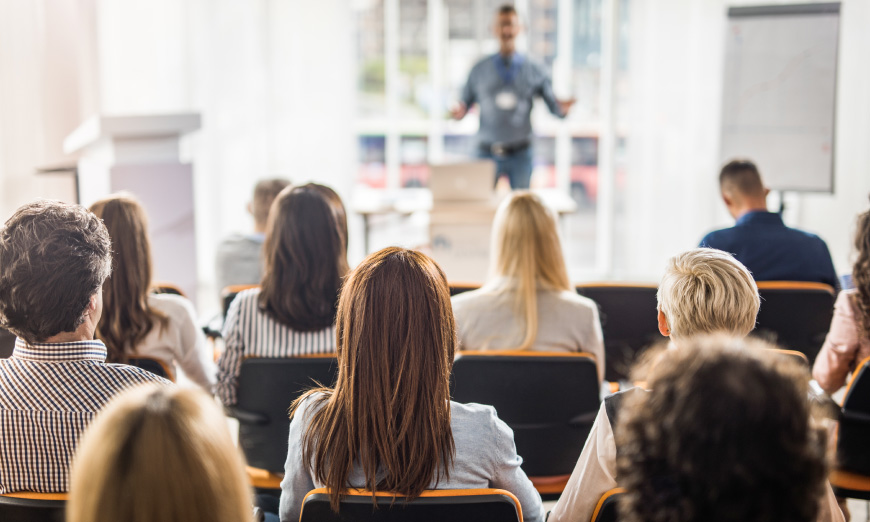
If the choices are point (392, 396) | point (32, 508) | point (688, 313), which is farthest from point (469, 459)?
point (32, 508)

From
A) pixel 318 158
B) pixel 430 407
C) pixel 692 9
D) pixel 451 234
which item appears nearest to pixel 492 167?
pixel 451 234

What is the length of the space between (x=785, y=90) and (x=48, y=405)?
5068 millimetres

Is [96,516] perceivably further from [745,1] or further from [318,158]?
[745,1]

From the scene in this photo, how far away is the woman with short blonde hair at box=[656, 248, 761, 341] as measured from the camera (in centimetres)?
149

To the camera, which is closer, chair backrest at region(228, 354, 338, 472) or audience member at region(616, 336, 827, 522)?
audience member at region(616, 336, 827, 522)

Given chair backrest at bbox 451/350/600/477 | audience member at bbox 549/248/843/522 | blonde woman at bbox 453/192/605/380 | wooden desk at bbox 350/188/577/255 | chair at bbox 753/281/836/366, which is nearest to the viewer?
audience member at bbox 549/248/843/522

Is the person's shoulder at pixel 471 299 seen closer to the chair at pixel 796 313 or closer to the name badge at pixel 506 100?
the chair at pixel 796 313

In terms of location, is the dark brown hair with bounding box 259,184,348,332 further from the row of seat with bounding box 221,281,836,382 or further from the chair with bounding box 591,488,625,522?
the chair with bounding box 591,488,625,522

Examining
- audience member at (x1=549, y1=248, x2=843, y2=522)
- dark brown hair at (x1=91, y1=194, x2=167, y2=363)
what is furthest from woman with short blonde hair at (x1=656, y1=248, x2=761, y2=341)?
dark brown hair at (x1=91, y1=194, x2=167, y2=363)

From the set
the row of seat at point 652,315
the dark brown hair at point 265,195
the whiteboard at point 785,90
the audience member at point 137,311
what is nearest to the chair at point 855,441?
the row of seat at point 652,315

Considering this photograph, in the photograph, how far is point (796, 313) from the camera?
2447 mm

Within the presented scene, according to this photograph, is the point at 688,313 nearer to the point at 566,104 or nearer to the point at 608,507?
the point at 608,507

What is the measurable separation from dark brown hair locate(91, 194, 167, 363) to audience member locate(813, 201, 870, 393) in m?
1.98

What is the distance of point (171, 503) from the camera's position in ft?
2.36
